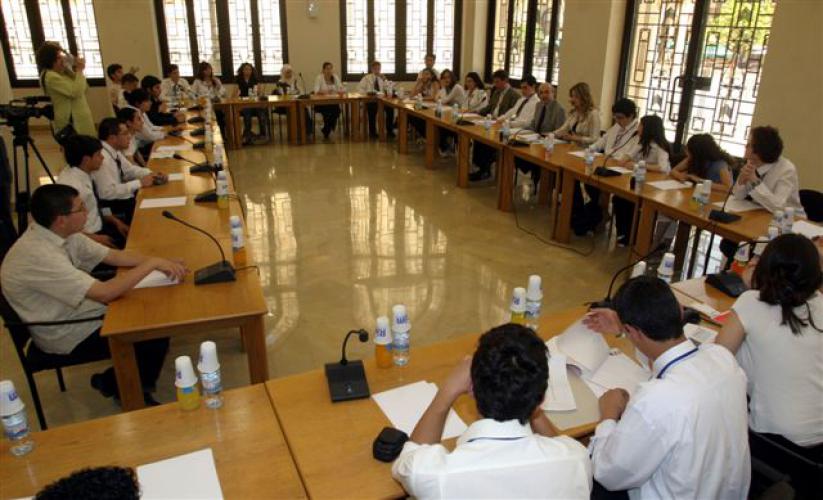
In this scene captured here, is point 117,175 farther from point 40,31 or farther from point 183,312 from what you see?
point 40,31

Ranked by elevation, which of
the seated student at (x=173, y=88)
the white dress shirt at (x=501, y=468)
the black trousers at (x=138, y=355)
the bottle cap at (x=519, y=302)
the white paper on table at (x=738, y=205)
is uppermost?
the seated student at (x=173, y=88)

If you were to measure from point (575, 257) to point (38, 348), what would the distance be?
3692 mm

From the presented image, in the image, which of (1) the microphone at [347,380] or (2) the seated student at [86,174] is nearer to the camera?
(1) the microphone at [347,380]

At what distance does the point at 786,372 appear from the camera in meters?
1.86

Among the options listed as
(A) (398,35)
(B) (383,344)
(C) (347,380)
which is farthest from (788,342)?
(A) (398,35)

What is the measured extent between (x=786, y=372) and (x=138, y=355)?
265 cm

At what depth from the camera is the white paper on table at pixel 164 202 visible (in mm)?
3783

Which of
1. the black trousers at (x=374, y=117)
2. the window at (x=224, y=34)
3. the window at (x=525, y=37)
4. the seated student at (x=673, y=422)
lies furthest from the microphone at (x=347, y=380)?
the window at (x=224, y=34)

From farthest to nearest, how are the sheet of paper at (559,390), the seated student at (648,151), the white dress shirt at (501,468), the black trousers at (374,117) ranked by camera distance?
the black trousers at (374,117) → the seated student at (648,151) → the sheet of paper at (559,390) → the white dress shirt at (501,468)

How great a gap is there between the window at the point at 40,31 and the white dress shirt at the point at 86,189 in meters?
7.07

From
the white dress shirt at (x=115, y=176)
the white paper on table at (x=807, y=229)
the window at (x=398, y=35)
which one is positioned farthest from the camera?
the window at (x=398, y=35)

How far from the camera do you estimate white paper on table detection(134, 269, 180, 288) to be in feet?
8.68

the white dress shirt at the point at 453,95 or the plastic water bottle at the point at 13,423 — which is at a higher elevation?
the white dress shirt at the point at 453,95

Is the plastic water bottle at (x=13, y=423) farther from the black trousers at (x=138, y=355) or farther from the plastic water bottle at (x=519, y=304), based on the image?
the plastic water bottle at (x=519, y=304)
